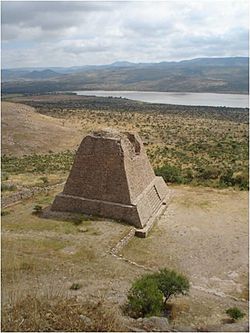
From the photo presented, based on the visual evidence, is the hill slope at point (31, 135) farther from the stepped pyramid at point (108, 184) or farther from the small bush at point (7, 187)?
the stepped pyramid at point (108, 184)

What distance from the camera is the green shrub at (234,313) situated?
12.2m

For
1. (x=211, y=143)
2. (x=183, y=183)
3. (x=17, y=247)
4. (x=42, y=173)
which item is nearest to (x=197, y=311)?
(x=17, y=247)

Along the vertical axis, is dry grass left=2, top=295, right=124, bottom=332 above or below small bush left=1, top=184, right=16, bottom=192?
above

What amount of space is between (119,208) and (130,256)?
3.52 meters

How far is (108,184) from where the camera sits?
68.7ft

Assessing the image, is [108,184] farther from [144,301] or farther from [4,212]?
[144,301]

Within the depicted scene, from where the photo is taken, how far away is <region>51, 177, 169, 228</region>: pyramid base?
20.0 meters

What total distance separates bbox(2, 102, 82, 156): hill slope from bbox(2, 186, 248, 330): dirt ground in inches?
966

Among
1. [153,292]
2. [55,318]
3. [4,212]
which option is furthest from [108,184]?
[55,318]

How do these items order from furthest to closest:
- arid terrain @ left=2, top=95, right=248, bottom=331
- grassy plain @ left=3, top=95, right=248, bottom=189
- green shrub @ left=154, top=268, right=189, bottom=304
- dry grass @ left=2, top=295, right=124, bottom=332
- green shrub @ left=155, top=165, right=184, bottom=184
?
grassy plain @ left=3, top=95, right=248, bottom=189, green shrub @ left=155, top=165, right=184, bottom=184, green shrub @ left=154, top=268, right=189, bottom=304, arid terrain @ left=2, top=95, right=248, bottom=331, dry grass @ left=2, top=295, right=124, bottom=332

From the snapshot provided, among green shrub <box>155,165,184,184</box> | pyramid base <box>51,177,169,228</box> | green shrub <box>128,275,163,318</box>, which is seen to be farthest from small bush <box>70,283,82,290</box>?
green shrub <box>155,165,184,184</box>

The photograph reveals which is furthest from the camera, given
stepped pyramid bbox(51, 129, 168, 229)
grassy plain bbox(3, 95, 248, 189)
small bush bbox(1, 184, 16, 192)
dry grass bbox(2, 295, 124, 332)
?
grassy plain bbox(3, 95, 248, 189)

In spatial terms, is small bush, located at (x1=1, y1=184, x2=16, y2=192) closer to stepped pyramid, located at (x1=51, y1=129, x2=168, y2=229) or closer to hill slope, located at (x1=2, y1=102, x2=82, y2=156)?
stepped pyramid, located at (x1=51, y1=129, x2=168, y2=229)

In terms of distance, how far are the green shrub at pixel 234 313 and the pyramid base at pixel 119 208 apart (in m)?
7.56
